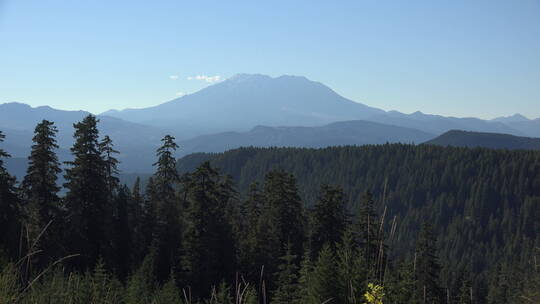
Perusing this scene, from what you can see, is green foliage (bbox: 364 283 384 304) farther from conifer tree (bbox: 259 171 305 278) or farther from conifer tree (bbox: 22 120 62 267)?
conifer tree (bbox: 259 171 305 278)

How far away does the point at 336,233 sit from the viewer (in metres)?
32.3

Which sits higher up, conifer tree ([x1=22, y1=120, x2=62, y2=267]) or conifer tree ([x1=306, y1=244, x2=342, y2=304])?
conifer tree ([x1=22, y1=120, x2=62, y2=267])

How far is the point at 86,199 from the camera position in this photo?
26078mm

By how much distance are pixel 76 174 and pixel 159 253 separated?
8.84 m

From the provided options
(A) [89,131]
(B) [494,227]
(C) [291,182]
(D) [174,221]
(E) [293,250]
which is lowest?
(B) [494,227]

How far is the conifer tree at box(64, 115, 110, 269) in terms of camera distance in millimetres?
25500

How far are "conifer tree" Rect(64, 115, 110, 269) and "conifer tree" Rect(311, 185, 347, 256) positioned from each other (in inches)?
602

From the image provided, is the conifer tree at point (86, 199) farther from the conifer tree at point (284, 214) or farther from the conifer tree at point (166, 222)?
the conifer tree at point (284, 214)

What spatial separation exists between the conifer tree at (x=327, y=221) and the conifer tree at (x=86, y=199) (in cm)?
1529

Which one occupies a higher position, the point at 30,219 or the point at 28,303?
the point at 28,303

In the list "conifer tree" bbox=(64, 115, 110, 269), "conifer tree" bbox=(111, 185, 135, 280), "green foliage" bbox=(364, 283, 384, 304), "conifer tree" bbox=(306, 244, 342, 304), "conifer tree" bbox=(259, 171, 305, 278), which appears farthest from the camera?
"conifer tree" bbox=(259, 171, 305, 278)

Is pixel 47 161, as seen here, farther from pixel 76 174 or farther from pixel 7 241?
pixel 7 241

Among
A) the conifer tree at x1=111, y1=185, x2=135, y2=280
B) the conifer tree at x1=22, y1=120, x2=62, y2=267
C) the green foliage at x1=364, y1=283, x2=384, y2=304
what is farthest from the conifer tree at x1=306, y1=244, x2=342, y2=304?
the conifer tree at x1=111, y1=185, x2=135, y2=280

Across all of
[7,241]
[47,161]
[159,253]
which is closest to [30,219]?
[7,241]
